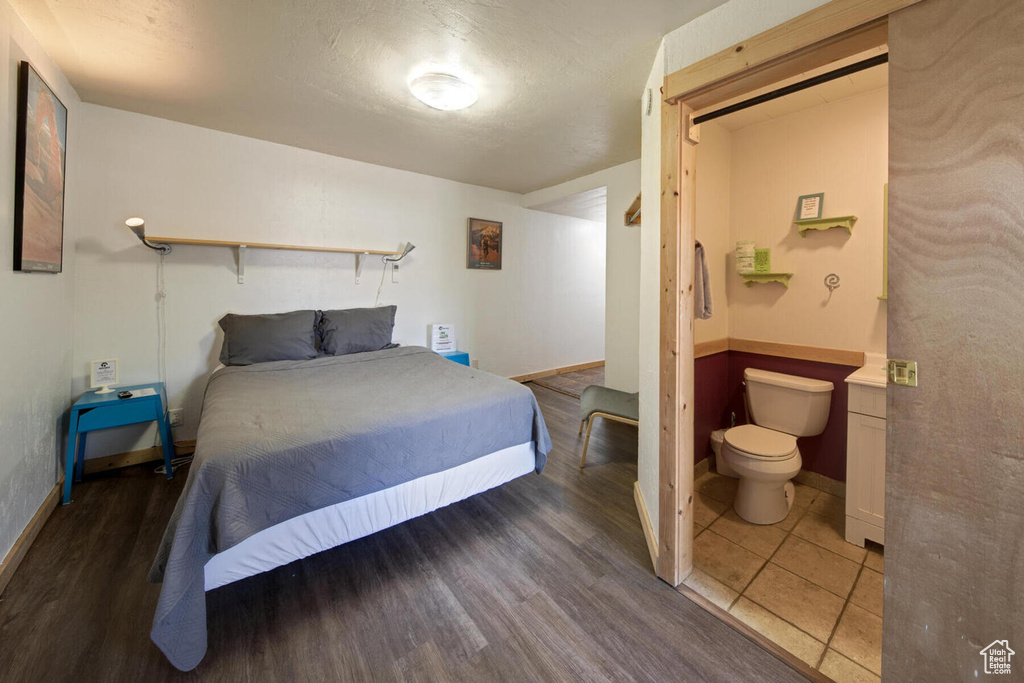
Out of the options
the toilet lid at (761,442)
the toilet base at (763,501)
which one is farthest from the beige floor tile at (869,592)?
the toilet lid at (761,442)

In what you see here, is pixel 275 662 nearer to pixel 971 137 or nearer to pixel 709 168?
pixel 971 137

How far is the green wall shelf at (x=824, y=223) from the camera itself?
2172 mm

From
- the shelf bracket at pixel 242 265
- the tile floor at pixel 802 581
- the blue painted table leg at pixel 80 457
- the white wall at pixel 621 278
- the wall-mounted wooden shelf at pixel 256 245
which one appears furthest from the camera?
the white wall at pixel 621 278

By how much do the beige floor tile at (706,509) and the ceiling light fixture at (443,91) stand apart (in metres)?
2.68

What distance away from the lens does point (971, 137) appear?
958 millimetres

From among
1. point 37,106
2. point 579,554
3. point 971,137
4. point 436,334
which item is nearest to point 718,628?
point 579,554

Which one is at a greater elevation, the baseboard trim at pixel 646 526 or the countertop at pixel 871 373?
the countertop at pixel 871 373

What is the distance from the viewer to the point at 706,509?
7.32 feet

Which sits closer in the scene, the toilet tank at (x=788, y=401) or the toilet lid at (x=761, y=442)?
the toilet lid at (x=761, y=442)

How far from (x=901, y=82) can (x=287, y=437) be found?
232 cm

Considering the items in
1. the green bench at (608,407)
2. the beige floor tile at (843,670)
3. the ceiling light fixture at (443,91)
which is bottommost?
the beige floor tile at (843,670)

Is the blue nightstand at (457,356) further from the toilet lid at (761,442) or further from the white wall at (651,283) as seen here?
the toilet lid at (761,442)

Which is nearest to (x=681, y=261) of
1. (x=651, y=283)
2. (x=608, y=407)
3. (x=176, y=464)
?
(x=651, y=283)

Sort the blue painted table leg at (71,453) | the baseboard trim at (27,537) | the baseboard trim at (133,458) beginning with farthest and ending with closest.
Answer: the baseboard trim at (133,458) < the blue painted table leg at (71,453) < the baseboard trim at (27,537)
